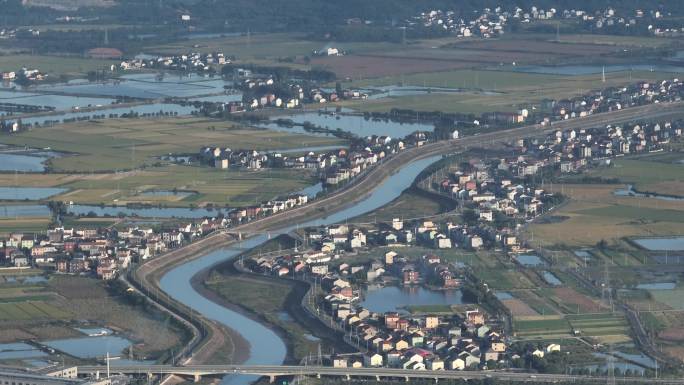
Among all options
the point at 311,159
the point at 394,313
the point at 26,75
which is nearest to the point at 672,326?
the point at 394,313

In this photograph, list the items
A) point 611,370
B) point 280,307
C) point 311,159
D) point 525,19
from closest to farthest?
1. point 611,370
2. point 280,307
3. point 311,159
4. point 525,19

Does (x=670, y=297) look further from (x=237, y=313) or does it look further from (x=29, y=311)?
(x=29, y=311)

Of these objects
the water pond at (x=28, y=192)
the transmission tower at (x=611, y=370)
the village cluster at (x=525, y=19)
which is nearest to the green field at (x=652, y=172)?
the water pond at (x=28, y=192)

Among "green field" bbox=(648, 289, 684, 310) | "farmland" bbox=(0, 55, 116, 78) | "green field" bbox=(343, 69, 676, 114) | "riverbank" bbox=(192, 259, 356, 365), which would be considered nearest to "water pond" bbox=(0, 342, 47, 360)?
"riverbank" bbox=(192, 259, 356, 365)

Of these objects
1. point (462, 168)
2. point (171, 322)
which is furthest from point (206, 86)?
point (171, 322)

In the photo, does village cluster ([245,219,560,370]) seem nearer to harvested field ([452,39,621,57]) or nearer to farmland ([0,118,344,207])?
farmland ([0,118,344,207])

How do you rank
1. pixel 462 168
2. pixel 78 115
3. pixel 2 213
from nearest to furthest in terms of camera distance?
pixel 2 213, pixel 462 168, pixel 78 115

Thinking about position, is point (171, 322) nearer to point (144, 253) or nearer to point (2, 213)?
point (144, 253)
